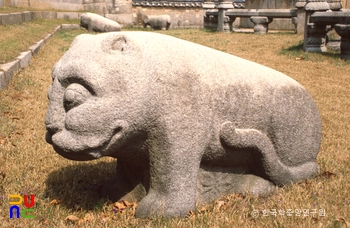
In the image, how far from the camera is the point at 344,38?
31.8 ft

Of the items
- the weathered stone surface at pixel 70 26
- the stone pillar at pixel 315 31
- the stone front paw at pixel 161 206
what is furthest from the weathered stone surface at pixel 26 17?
the stone front paw at pixel 161 206

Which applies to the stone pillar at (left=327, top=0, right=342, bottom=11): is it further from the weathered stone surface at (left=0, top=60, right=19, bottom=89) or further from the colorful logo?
the colorful logo

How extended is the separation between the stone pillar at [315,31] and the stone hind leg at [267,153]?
7951 millimetres

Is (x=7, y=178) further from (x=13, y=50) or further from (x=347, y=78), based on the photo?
(x=347, y=78)

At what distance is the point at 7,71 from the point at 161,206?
4.81 meters

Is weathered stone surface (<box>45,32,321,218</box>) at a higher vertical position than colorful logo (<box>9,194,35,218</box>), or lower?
higher

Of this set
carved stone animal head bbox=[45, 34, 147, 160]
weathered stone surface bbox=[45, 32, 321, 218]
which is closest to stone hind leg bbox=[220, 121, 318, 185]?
weathered stone surface bbox=[45, 32, 321, 218]

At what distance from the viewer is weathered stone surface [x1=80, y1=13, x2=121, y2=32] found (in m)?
17.2

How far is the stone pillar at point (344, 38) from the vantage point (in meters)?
9.47

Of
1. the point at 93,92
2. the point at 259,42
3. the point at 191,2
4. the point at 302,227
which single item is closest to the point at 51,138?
the point at 93,92

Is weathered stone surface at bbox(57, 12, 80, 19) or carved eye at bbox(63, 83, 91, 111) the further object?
weathered stone surface at bbox(57, 12, 80, 19)

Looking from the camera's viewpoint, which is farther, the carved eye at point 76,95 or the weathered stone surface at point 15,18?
the weathered stone surface at point 15,18

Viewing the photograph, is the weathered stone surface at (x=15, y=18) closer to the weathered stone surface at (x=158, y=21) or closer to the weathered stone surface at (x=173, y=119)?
the weathered stone surface at (x=158, y=21)

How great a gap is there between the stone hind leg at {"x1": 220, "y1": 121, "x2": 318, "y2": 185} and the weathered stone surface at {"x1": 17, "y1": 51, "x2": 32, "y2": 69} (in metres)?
6.06
